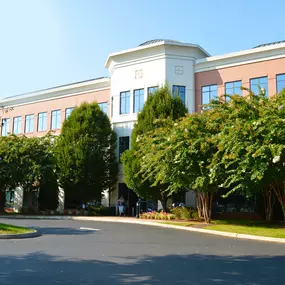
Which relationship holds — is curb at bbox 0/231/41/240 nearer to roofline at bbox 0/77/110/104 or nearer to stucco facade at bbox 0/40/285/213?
stucco facade at bbox 0/40/285/213

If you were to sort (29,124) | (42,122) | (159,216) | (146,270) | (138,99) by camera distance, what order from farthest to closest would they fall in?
(29,124) → (42,122) → (138,99) → (159,216) → (146,270)

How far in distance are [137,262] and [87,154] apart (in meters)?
21.7

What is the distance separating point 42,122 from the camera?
4066 cm

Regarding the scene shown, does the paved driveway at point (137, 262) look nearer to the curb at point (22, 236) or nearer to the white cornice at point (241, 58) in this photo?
the curb at point (22, 236)

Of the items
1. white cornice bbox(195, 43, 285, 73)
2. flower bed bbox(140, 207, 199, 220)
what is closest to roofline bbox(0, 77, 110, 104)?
white cornice bbox(195, 43, 285, 73)

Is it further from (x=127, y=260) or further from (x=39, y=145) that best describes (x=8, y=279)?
(x=39, y=145)

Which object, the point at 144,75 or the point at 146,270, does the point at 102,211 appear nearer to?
the point at 144,75

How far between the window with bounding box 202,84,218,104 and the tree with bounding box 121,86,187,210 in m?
3.70

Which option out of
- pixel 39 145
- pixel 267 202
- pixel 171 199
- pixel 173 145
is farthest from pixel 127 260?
pixel 39 145

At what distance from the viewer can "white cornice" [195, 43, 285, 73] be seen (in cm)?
2870

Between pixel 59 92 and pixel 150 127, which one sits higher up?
pixel 59 92

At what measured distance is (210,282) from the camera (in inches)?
285

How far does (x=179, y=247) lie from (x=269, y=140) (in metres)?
7.19

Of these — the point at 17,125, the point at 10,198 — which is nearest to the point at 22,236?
the point at 10,198
